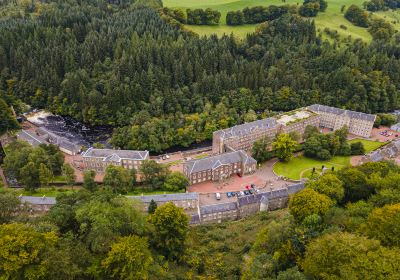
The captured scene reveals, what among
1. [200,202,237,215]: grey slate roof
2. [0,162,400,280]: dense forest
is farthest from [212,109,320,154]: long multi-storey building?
[0,162,400,280]: dense forest

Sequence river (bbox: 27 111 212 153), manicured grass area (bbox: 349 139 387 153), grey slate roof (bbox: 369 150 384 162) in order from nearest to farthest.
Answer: grey slate roof (bbox: 369 150 384 162) → manicured grass area (bbox: 349 139 387 153) → river (bbox: 27 111 212 153)

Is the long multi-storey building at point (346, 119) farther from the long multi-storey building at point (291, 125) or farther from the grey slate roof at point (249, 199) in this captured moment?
the grey slate roof at point (249, 199)

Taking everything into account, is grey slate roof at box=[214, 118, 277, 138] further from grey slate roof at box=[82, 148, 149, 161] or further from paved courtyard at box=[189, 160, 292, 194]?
grey slate roof at box=[82, 148, 149, 161]

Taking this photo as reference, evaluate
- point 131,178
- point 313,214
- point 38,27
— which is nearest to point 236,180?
point 131,178

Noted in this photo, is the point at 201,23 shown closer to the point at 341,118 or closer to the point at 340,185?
the point at 341,118

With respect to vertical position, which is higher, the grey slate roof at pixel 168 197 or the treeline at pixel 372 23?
the treeline at pixel 372 23

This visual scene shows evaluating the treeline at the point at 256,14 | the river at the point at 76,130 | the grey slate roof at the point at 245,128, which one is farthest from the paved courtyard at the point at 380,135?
the treeline at the point at 256,14
